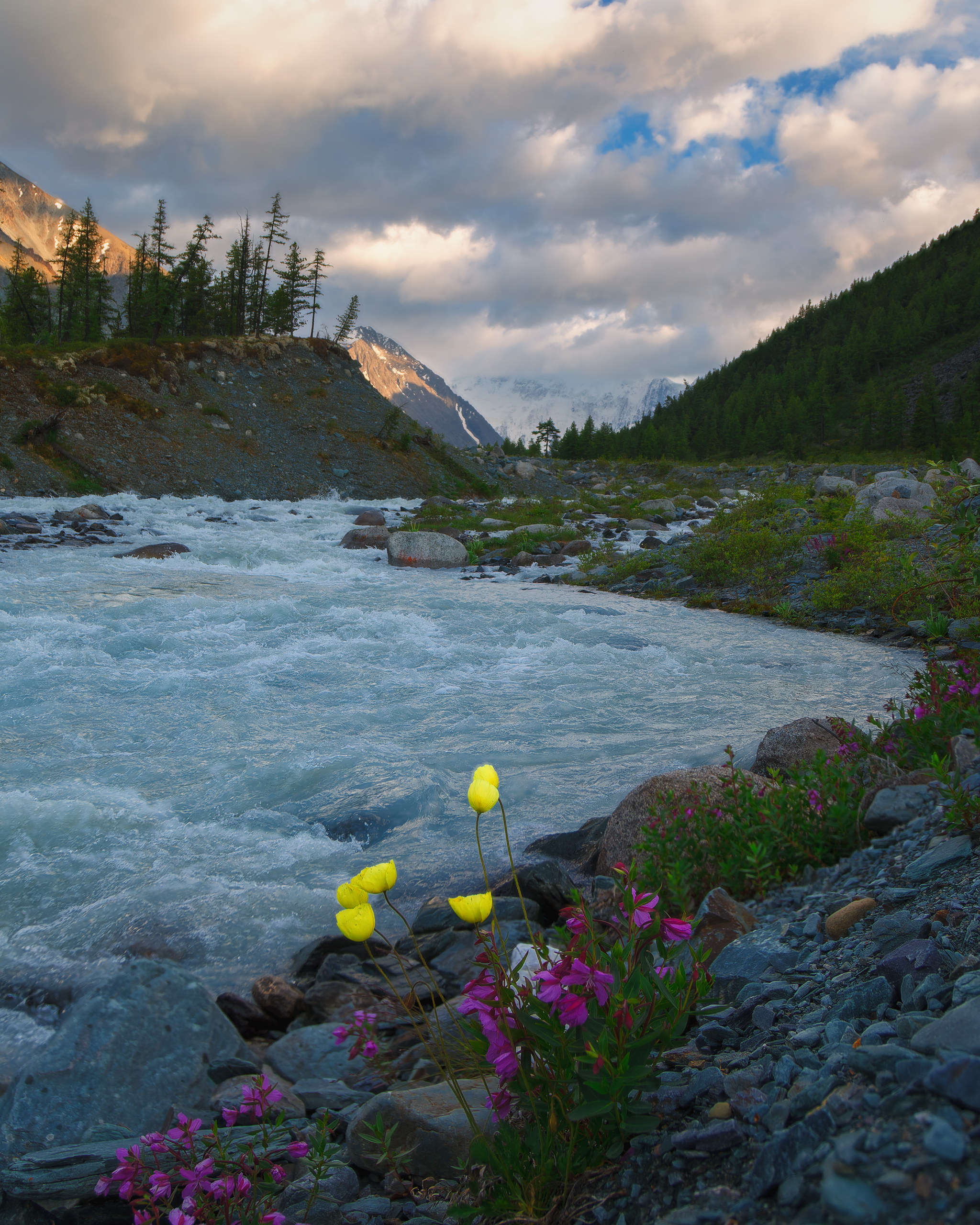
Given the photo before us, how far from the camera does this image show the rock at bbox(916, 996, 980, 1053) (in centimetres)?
128

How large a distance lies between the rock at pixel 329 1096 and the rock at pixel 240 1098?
0.03 m

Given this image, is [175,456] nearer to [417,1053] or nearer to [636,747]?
[636,747]

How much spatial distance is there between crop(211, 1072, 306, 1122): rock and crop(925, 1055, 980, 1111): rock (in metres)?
2.18

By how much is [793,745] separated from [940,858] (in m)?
2.25

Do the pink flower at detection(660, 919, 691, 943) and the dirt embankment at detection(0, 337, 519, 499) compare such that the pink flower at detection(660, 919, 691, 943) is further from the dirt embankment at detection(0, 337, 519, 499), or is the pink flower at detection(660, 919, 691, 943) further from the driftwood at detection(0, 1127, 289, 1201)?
the dirt embankment at detection(0, 337, 519, 499)

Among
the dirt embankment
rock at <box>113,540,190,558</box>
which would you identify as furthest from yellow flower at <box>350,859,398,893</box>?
the dirt embankment

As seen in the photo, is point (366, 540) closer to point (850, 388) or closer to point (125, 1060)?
point (125, 1060)

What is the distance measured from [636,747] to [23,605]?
9917 mm

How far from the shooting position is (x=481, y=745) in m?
7.11

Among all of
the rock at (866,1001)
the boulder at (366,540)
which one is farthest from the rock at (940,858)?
the boulder at (366,540)

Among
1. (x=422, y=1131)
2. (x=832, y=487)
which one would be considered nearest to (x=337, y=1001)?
(x=422, y=1131)

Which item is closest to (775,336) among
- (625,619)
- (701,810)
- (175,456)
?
(175,456)

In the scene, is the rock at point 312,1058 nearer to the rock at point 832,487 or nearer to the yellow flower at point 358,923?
the yellow flower at point 358,923

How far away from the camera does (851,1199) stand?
3.39 feet
